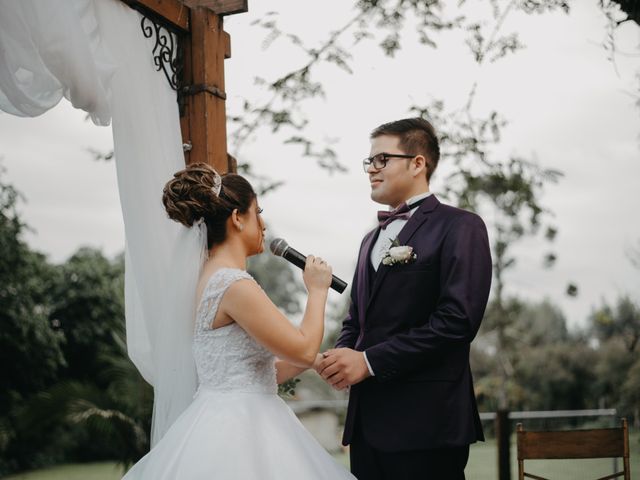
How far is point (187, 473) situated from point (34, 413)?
497 cm

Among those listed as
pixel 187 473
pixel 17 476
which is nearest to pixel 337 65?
pixel 187 473

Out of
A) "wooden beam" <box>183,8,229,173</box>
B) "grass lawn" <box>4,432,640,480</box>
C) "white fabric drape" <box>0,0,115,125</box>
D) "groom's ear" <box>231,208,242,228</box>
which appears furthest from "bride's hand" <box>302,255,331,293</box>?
"grass lawn" <box>4,432,640,480</box>

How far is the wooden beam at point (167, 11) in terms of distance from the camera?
122 inches

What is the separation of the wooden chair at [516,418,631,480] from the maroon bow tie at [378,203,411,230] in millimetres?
1411

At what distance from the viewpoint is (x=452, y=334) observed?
242 centimetres

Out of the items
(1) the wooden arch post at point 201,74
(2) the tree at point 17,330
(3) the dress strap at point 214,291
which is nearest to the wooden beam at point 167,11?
(1) the wooden arch post at point 201,74

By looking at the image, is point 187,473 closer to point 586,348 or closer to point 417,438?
point 417,438

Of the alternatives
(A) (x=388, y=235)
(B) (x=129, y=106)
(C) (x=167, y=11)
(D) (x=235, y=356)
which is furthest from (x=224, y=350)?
(C) (x=167, y=11)

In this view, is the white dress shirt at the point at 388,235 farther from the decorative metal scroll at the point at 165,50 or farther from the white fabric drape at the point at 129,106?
the decorative metal scroll at the point at 165,50

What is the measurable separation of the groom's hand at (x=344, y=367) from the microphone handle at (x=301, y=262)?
0.77 feet

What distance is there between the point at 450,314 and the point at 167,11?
1.96m

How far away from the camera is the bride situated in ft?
7.73

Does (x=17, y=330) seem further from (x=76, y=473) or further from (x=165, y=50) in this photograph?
(x=165, y=50)

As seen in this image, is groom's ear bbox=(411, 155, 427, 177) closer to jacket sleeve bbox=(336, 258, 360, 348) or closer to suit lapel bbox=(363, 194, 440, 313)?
suit lapel bbox=(363, 194, 440, 313)
